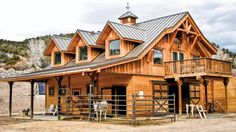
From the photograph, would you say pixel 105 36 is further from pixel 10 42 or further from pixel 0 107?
pixel 10 42

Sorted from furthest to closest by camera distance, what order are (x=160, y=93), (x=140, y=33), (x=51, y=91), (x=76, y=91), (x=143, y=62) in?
(x=51, y=91)
(x=76, y=91)
(x=140, y=33)
(x=160, y=93)
(x=143, y=62)

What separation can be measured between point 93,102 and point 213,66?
8.17 meters

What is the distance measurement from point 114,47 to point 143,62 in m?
2.34

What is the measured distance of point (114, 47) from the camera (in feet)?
76.1

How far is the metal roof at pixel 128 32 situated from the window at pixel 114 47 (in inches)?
30.2

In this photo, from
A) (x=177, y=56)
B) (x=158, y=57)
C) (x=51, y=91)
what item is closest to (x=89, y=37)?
(x=158, y=57)

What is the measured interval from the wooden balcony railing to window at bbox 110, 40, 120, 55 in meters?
3.37

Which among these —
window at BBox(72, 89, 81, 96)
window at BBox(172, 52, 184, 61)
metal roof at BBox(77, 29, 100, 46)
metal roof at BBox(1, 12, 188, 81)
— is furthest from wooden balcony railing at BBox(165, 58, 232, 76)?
window at BBox(72, 89, 81, 96)

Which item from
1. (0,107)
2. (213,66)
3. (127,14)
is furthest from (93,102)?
(0,107)

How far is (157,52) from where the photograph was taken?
23.3 meters

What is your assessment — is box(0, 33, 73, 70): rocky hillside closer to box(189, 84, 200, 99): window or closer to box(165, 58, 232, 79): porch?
box(189, 84, 200, 99): window

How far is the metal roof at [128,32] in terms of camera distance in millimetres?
22561

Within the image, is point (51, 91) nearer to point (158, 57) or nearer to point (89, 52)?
point (89, 52)

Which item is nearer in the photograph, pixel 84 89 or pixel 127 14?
pixel 84 89
